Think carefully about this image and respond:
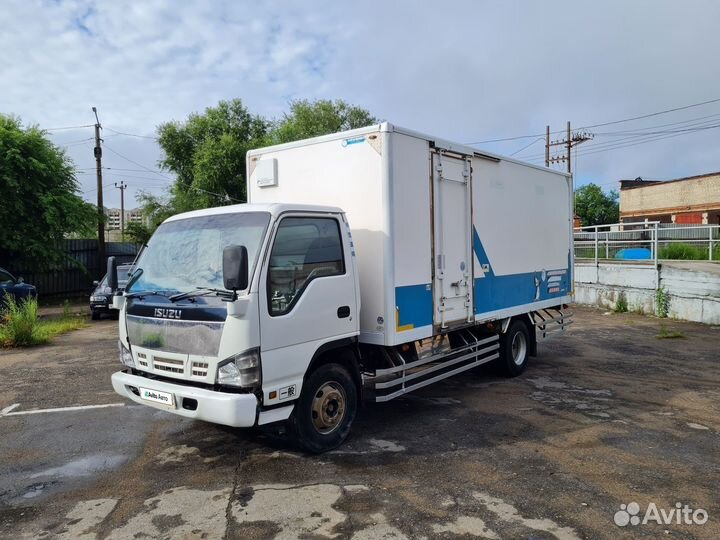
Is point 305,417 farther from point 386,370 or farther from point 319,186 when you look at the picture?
point 319,186

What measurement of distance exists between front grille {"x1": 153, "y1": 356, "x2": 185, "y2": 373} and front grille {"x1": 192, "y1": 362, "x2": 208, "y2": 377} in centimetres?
14

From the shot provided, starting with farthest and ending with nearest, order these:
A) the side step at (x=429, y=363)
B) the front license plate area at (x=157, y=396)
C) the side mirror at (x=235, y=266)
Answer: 1. the side step at (x=429, y=363)
2. the front license plate area at (x=157, y=396)
3. the side mirror at (x=235, y=266)

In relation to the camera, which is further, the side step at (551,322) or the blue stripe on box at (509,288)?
the side step at (551,322)

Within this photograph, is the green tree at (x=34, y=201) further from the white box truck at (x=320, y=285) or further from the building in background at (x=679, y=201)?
the building in background at (x=679, y=201)

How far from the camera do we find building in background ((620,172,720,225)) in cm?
3803

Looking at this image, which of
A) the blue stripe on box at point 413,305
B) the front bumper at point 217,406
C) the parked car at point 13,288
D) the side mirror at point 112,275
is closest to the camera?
the front bumper at point 217,406

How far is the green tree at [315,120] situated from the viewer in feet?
100

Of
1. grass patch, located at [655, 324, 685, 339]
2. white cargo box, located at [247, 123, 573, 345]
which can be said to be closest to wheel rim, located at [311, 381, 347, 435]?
white cargo box, located at [247, 123, 573, 345]

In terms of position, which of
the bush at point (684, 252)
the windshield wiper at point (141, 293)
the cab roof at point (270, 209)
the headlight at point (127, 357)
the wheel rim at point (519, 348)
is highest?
the cab roof at point (270, 209)

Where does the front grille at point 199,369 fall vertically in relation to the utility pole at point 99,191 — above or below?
below

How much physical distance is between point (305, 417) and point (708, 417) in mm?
4719

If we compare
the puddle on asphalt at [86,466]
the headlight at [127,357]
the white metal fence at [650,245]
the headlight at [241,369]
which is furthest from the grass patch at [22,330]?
the white metal fence at [650,245]

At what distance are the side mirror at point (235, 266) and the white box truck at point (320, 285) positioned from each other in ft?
0.04

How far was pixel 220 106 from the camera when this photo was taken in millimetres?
30875
